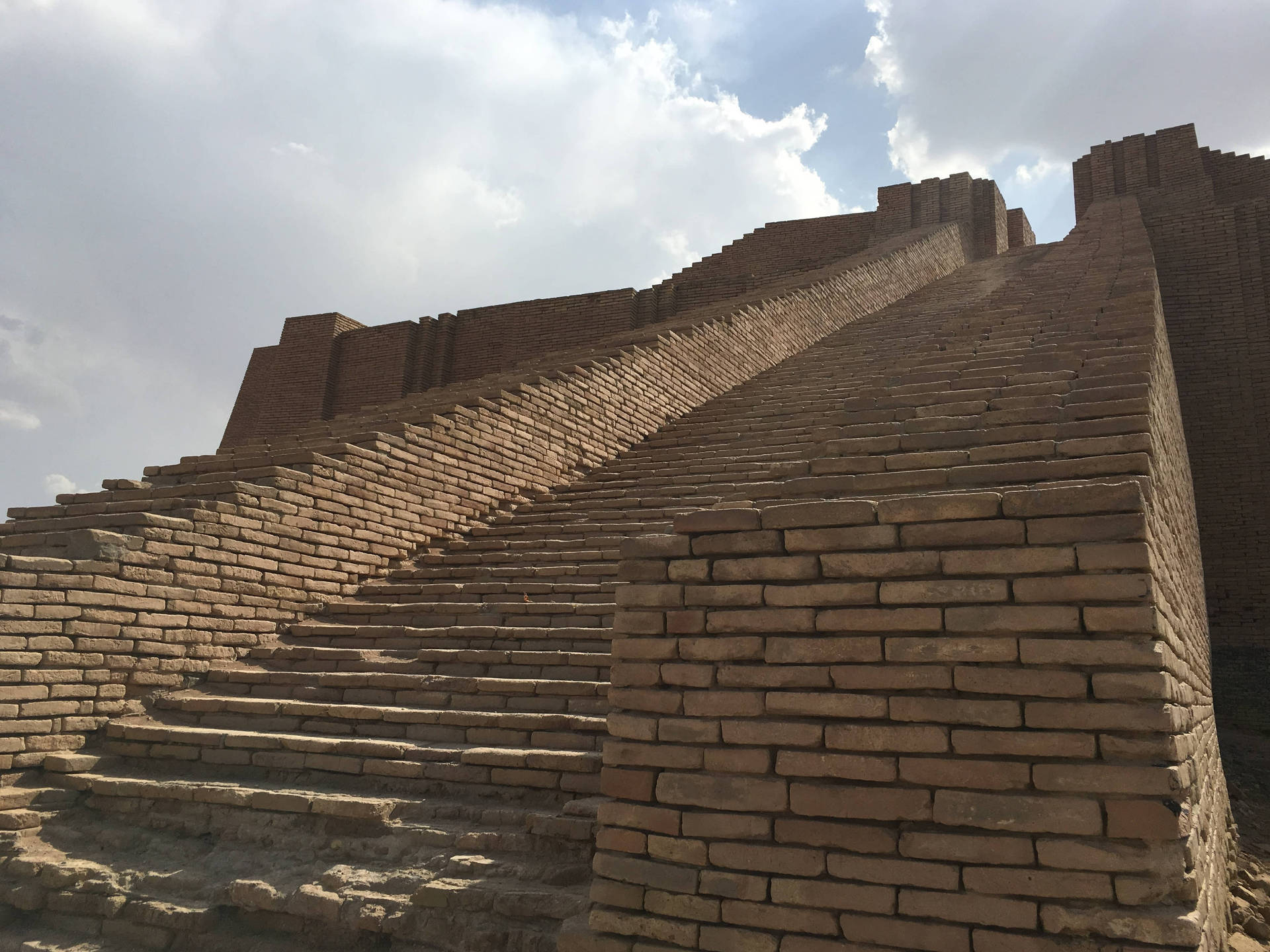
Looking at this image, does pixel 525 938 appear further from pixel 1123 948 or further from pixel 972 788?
pixel 1123 948

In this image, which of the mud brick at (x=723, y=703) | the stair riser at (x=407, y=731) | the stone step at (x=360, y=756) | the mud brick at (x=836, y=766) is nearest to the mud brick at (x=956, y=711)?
the mud brick at (x=836, y=766)

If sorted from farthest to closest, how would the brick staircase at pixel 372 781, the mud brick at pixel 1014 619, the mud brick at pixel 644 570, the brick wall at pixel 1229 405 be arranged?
the brick wall at pixel 1229 405
the brick staircase at pixel 372 781
the mud brick at pixel 644 570
the mud brick at pixel 1014 619

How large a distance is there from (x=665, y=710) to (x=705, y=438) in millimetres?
4415

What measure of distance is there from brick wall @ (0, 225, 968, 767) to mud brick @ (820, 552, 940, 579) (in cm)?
319

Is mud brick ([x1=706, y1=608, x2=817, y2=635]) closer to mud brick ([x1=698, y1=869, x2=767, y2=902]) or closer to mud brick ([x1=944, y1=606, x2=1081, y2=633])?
mud brick ([x1=944, y1=606, x2=1081, y2=633])

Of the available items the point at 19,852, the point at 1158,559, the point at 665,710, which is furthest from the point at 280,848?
the point at 1158,559

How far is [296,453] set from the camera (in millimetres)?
4887

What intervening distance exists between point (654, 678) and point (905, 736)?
614 mm

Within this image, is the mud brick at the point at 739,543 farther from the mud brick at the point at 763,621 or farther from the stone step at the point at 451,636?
the stone step at the point at 451,636

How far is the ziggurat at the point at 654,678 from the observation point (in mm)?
1805

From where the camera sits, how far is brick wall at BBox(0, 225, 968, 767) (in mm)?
3545

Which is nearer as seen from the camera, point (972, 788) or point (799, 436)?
point (972, 788)

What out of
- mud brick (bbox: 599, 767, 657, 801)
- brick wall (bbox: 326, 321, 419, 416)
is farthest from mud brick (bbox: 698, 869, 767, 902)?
brick wall (bbox: 326, 321, 419, 416)

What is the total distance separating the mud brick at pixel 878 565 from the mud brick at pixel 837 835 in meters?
→ 0.55
